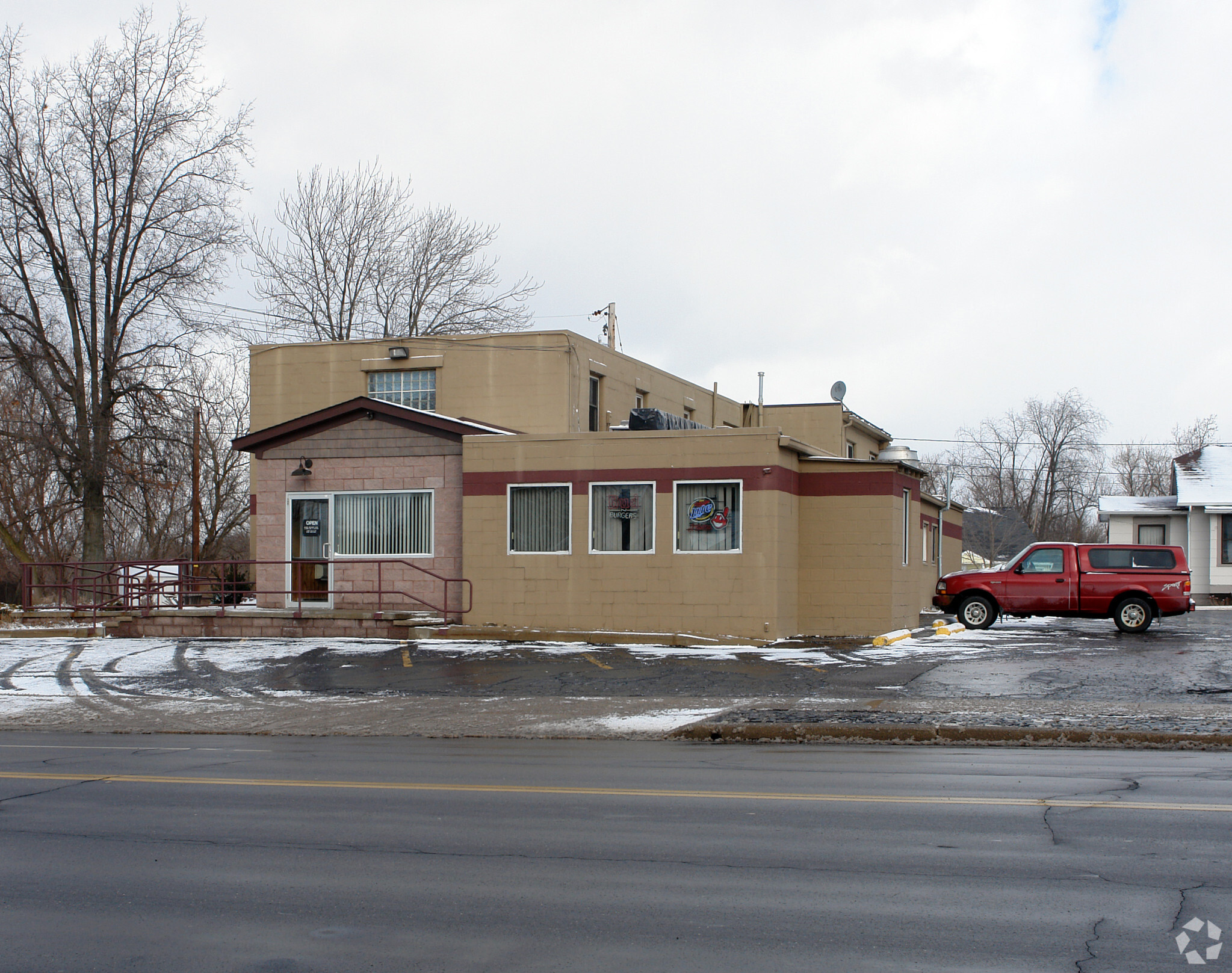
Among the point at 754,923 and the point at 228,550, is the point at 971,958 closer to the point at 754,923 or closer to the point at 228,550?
the point at 754,923

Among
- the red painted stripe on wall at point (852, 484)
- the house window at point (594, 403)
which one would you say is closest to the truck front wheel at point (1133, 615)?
the red painted stripe on wall at point (852, 484)

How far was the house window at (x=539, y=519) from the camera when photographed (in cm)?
2273

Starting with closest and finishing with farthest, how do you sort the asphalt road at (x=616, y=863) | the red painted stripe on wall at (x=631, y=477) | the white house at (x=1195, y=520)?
the asphalt road at (x=616, y=863), the red painted stripe on wall at (x=631, y=477), the white house at (x=1195, y=520)

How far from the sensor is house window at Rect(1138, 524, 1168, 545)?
4181 cm

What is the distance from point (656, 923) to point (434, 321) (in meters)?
43.5

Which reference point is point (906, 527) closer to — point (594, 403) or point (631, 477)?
point (631, 477)

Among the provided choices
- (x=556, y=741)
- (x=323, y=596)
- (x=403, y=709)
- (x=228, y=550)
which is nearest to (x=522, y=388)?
(x=323, y=596)

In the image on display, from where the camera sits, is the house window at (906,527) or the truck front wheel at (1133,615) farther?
the house window at (906,527)

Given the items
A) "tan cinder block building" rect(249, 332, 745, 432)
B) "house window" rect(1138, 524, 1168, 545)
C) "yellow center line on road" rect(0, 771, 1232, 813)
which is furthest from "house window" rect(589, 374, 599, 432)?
"house window" rect(1138, 524, 1168, 545)

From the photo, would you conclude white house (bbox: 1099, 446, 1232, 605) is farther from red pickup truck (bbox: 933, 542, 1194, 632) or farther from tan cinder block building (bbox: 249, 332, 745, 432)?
tan cinder block building (bbox: 249, 332, 745, 432)

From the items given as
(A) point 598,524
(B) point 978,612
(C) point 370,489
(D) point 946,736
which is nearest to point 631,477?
(A) point 598,524

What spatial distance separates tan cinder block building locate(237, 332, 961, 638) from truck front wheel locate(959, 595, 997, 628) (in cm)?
106

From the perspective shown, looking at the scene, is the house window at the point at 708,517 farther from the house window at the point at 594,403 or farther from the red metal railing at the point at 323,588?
the house window at the point at 594,403

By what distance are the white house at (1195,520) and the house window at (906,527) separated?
1729 centimetres
